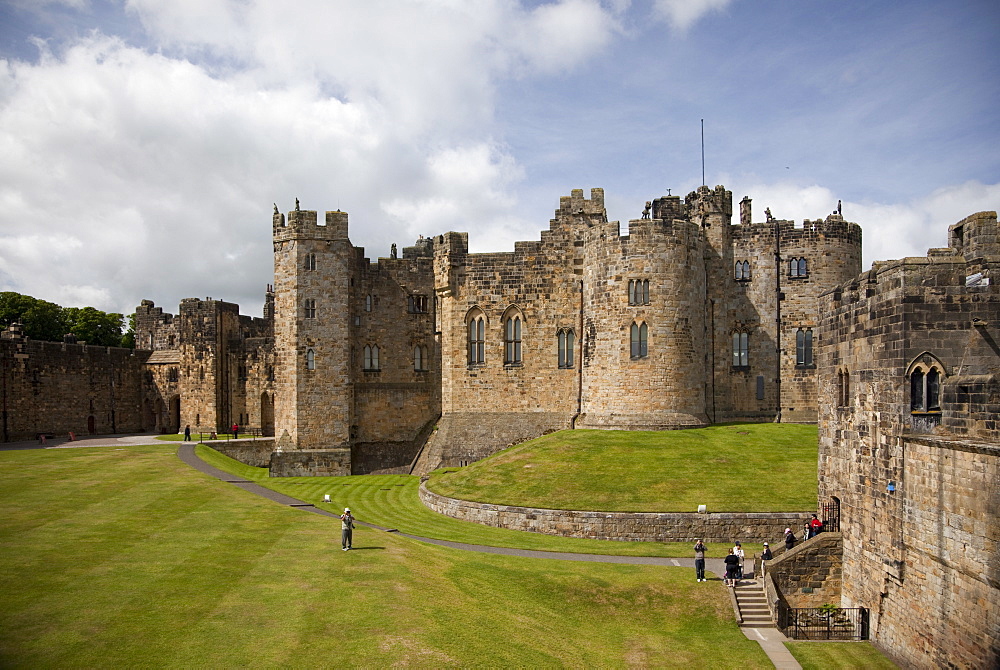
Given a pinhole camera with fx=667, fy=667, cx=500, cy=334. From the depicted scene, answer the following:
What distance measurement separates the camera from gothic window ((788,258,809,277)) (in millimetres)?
42750

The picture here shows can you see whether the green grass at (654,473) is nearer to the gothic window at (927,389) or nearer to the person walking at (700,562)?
the person walking at (700,562)

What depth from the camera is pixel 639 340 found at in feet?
129

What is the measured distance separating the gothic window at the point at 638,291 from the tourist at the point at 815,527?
1776 cm

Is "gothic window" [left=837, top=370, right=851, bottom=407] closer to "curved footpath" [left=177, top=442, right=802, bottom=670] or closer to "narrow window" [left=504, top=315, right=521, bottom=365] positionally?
"curved footpath" [left=177, top=442, right=802, bottom=670]

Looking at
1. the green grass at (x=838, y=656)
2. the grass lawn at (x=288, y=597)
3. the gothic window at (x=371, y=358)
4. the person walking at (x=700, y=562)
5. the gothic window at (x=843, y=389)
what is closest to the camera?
the grass lawn at (x=288, y=597)

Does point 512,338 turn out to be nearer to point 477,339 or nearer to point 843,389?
point 477,339

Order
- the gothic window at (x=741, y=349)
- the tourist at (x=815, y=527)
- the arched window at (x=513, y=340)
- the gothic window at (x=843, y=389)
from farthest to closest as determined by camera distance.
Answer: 1. the arched window at (x=513, y=340)
2. the gothic window at (x=741, y=349)
3. the tourist at (x=815, y=527)
4. the gothic window at (x=843, y=389)

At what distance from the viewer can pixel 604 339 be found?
4009 cm

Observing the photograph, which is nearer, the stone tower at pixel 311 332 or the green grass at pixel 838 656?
the green grass at pixel 838 656

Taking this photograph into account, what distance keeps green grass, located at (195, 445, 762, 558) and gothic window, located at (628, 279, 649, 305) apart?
16.2 metres

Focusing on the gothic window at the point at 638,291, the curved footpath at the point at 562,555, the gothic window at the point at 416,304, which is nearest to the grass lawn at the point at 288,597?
the curved footpath at the point at 562,555

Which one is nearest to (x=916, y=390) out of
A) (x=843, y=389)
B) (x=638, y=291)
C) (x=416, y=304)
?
(x=843, y=389)

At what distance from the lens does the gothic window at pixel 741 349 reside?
43219 millimetres

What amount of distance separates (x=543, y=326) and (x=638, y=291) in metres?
7.33
